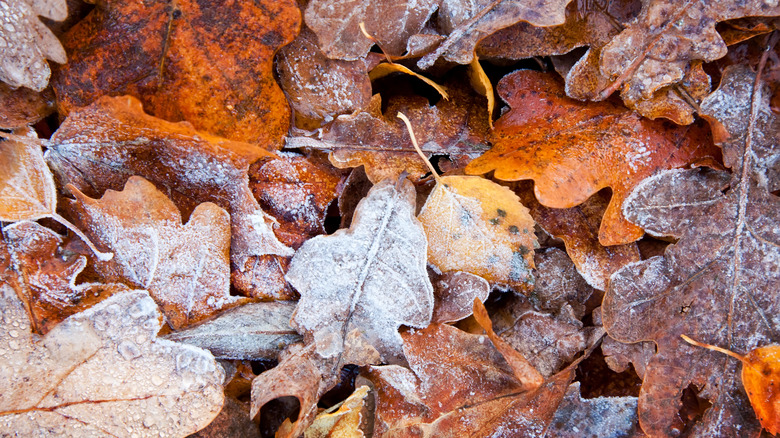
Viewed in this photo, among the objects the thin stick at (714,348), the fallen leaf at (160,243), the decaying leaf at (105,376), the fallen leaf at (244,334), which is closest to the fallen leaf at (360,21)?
the fallen leaf at (160,243)

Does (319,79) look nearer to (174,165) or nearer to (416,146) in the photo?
(416,146)

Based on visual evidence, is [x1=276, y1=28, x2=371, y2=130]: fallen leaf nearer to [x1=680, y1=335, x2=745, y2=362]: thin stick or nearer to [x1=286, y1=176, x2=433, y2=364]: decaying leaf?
[x1=286, y1=176, x2=433, y2=364]: decaying leaf

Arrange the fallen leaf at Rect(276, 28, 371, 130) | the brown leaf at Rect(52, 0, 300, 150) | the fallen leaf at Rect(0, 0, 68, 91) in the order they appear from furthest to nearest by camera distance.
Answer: the fallen leaf at Rect(276, 28, 371, 130) < the brown leaf at Rect(52, 0, 300, 150) < the fallen leaf at Rect(0, 0, 68, 91)

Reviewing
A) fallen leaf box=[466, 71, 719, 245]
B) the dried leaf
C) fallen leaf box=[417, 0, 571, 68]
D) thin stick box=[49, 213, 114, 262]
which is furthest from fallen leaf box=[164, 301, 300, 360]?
fallen leaf box=[417, 0, 571, 68]

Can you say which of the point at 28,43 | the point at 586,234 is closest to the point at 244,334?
the point at 28,43

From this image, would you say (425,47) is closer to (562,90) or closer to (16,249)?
(562,90)

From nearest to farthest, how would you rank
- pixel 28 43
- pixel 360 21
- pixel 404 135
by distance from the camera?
1. pixel 28 43
2. pixel 360 21
3. pixel 404 135
